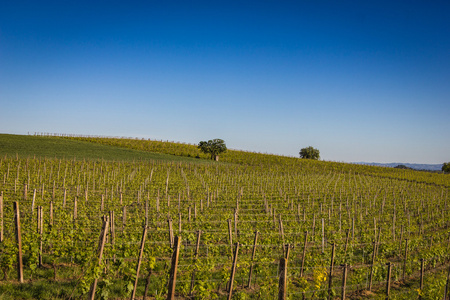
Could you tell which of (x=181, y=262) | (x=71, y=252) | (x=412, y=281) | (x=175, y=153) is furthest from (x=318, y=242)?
(x=175, y=153)

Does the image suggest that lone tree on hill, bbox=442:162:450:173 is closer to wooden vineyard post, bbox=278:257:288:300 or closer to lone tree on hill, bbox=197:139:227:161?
lone tree on hill, bbox=197:139:227:161

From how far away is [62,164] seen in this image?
34.1m

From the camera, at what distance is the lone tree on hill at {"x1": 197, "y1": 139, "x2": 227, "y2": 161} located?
5891 cm

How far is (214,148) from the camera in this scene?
194ft

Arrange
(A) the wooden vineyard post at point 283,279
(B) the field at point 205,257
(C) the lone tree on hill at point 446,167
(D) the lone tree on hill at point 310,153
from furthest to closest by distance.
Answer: (D) the lone tree on hill at point 310,153 < (C) the lone tree on hill at point 446,167 < (B) the field at point 205,257 < (A) the wooden vineyard post at point 283,279

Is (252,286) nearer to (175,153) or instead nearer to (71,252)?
(71,252)

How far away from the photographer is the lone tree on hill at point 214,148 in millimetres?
58906

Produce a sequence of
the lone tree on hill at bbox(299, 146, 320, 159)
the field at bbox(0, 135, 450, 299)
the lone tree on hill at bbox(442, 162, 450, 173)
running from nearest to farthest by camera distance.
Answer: the field at bbox(0, 135, 450, 299) → the lone tree on hill at bbox(442, 162, 450, 173) → the lone tree on hill at bbox(299, 146, 320, 159)

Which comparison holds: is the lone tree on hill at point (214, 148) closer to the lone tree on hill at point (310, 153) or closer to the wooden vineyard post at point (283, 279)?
the lone tree on hill at point (310, 153)

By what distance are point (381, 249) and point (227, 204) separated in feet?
29.5

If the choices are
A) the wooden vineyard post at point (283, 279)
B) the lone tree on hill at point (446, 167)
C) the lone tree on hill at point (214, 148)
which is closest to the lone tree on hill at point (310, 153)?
the lone tree on hill at point (446, 167)

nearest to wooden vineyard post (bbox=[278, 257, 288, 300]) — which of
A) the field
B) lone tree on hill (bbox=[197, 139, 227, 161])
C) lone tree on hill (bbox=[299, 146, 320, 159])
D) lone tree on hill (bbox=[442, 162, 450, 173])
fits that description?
the field

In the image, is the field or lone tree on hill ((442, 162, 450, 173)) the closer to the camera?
the field

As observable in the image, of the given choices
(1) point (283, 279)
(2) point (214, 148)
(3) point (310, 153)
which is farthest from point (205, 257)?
(3) point (310, 153)
